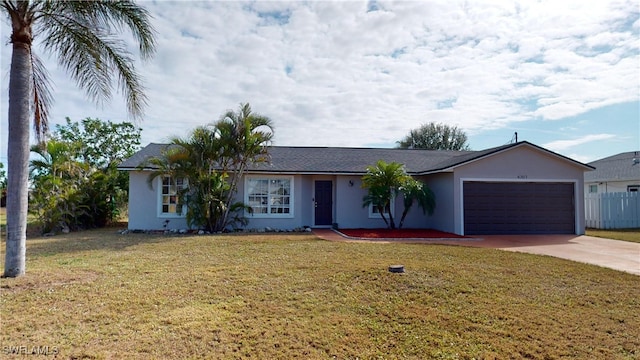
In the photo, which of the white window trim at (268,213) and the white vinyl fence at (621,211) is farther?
the white vinyl fence at (621,211)

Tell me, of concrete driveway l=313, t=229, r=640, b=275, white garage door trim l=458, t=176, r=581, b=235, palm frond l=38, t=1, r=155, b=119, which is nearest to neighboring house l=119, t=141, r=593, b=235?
white garage door trim l=458, t=176, r=581, b=235

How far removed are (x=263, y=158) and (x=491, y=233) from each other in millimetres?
9746

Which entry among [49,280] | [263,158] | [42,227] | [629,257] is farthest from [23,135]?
[629,257]

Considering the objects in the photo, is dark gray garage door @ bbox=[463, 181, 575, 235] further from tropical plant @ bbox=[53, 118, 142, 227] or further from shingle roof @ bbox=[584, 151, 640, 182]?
tropical plant @ bbox=[53, 118, 142, 227]

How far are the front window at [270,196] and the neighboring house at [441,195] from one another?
0.14 ft

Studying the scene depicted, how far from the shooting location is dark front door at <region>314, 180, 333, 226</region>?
56.1 feet

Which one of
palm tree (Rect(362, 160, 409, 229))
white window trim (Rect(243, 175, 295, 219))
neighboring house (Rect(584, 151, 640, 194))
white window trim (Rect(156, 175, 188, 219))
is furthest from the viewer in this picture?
neighboring house (Rect(584, 151, 640, 194))

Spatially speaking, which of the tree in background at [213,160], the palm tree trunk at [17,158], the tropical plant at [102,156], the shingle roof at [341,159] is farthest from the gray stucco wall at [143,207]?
the palm tree trunk at [17,158]

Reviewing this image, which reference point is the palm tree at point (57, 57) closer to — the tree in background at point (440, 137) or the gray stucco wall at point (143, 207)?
the gray stucco wall at point (143, 207)

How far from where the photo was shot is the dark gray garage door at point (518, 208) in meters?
15.2

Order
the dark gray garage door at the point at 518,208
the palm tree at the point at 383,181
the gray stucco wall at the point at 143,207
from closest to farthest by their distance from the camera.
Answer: the palm tree at the point at 383,181
the dark gray garage door at the point at 518,208
the gray stucco wall at the point at 143,207

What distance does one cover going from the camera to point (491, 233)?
15.2 metres

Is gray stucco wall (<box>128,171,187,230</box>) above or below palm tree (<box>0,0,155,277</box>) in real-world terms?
below

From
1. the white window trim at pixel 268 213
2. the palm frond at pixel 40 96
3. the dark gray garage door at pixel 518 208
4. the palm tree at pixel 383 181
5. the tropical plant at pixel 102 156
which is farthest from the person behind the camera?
the tropical plant at pixel 102 156
